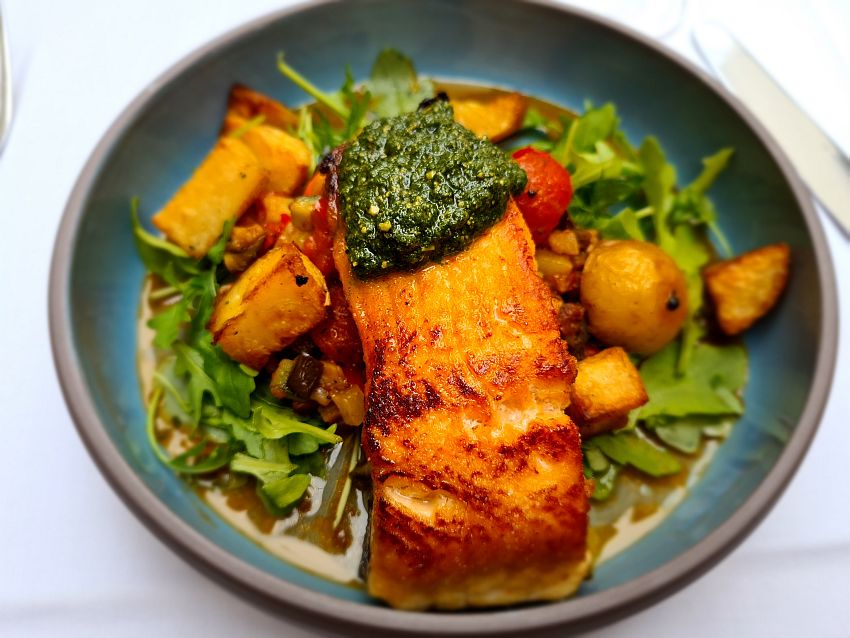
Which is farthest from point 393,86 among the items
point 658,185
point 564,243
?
point 658,185

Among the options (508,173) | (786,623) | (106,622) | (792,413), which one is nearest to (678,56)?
(508,173)

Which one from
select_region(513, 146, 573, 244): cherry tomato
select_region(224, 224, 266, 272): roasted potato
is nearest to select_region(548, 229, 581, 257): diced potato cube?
select_region(513, 146, 573, 244): cherry tomato

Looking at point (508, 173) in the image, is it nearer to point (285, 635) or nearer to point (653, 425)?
point (653, 425)

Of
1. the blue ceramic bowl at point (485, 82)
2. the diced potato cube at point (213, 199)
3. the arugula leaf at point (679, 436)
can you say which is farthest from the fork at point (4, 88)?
the arugula leaf at point (679, 436)

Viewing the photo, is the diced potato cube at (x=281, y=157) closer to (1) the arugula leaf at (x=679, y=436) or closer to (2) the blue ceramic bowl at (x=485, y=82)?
(2) the blue ceramic bowl at (x=485, y=82)

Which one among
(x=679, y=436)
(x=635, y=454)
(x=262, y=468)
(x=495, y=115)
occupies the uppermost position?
(x=495, y=115)

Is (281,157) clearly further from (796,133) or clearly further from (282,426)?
(796,133)
